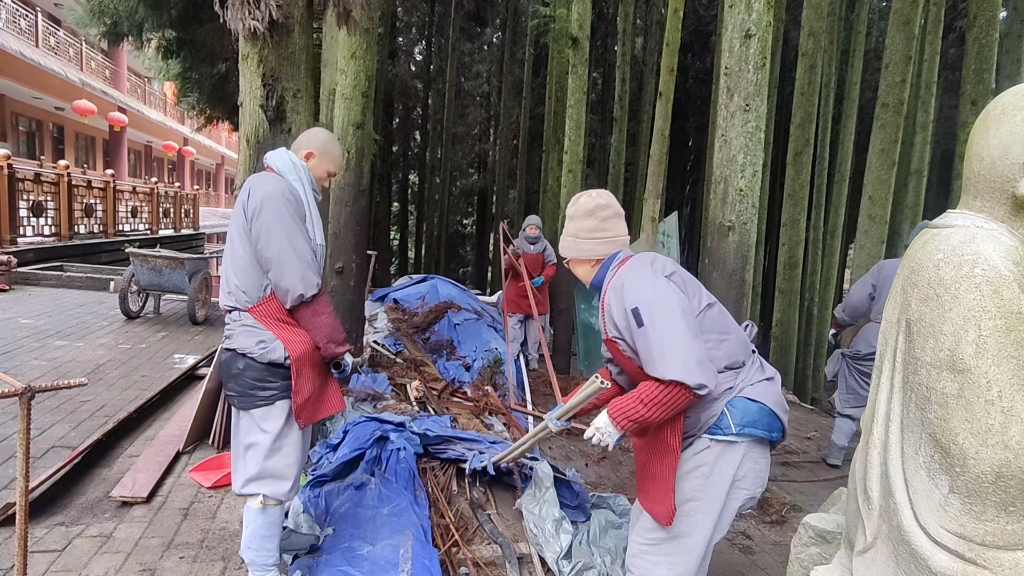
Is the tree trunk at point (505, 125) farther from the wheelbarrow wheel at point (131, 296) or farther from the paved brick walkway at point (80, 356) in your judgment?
the wheelbarrow wheel at point (131, 296)

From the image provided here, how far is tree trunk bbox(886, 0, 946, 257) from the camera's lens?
262 inches

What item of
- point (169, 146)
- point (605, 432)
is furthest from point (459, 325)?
point (169, 146)

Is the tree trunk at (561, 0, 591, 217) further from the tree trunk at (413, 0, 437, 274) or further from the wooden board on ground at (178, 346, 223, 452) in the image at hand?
the tree trunk at (413, 0, 437, 274)

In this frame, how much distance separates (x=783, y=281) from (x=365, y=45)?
548 cm

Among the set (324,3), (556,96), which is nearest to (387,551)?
(324,3)

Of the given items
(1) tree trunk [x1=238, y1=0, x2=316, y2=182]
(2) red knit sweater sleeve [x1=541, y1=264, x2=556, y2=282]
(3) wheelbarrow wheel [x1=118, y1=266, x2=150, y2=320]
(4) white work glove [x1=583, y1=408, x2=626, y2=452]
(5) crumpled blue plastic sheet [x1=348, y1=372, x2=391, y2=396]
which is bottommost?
(5) crumpled blue plastic sheet [x1=348, y1=372, x2=391, y2=396]

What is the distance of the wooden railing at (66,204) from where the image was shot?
9711 millimetres

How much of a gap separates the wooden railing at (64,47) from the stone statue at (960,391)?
1124 cm

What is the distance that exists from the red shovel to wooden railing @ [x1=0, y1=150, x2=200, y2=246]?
30.4 ft

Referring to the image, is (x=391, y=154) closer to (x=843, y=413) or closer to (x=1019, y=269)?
(x=843, y=413)

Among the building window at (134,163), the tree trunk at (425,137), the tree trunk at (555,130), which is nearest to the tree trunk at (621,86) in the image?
the tree trunk at (555,130)

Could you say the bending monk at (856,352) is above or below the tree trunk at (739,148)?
below

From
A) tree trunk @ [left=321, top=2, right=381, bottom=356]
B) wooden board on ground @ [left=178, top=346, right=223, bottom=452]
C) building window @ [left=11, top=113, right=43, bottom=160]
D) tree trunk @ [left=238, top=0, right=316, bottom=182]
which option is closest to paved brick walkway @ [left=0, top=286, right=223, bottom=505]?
wooden board on ground @ [left=178, top=346, right=223, bottom=452]

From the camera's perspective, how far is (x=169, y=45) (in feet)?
24.7
